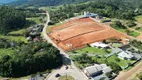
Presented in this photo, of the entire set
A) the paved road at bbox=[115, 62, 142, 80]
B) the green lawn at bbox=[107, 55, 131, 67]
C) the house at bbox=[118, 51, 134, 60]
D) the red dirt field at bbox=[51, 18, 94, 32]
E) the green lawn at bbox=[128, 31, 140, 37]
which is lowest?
the paved road at bbox=[115, 62, 142, 80]

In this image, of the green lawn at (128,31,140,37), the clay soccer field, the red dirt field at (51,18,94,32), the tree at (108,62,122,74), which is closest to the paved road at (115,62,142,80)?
the tree at (108,62,122,74)

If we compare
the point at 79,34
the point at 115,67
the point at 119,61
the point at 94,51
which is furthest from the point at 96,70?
the point at 79,34

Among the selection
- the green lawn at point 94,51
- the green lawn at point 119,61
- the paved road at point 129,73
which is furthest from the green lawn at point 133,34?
the paved road at point 129,73

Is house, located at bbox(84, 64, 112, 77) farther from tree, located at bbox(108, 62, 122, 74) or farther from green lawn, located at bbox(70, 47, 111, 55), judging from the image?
green lawn, located at bbox(70, 47, 111, 55)

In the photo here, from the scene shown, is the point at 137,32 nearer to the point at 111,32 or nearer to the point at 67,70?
the point at 111,32

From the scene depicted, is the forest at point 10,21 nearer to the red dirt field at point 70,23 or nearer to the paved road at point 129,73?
the red dirt field at point 70,23

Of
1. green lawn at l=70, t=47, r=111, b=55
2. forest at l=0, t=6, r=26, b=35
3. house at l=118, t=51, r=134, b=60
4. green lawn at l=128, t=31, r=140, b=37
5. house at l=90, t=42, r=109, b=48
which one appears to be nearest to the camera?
house at l=118, t=51, r=134, b=60

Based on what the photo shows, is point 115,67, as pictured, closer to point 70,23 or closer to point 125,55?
point 125,55

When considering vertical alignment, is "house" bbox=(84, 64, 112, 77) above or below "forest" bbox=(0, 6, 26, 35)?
below
